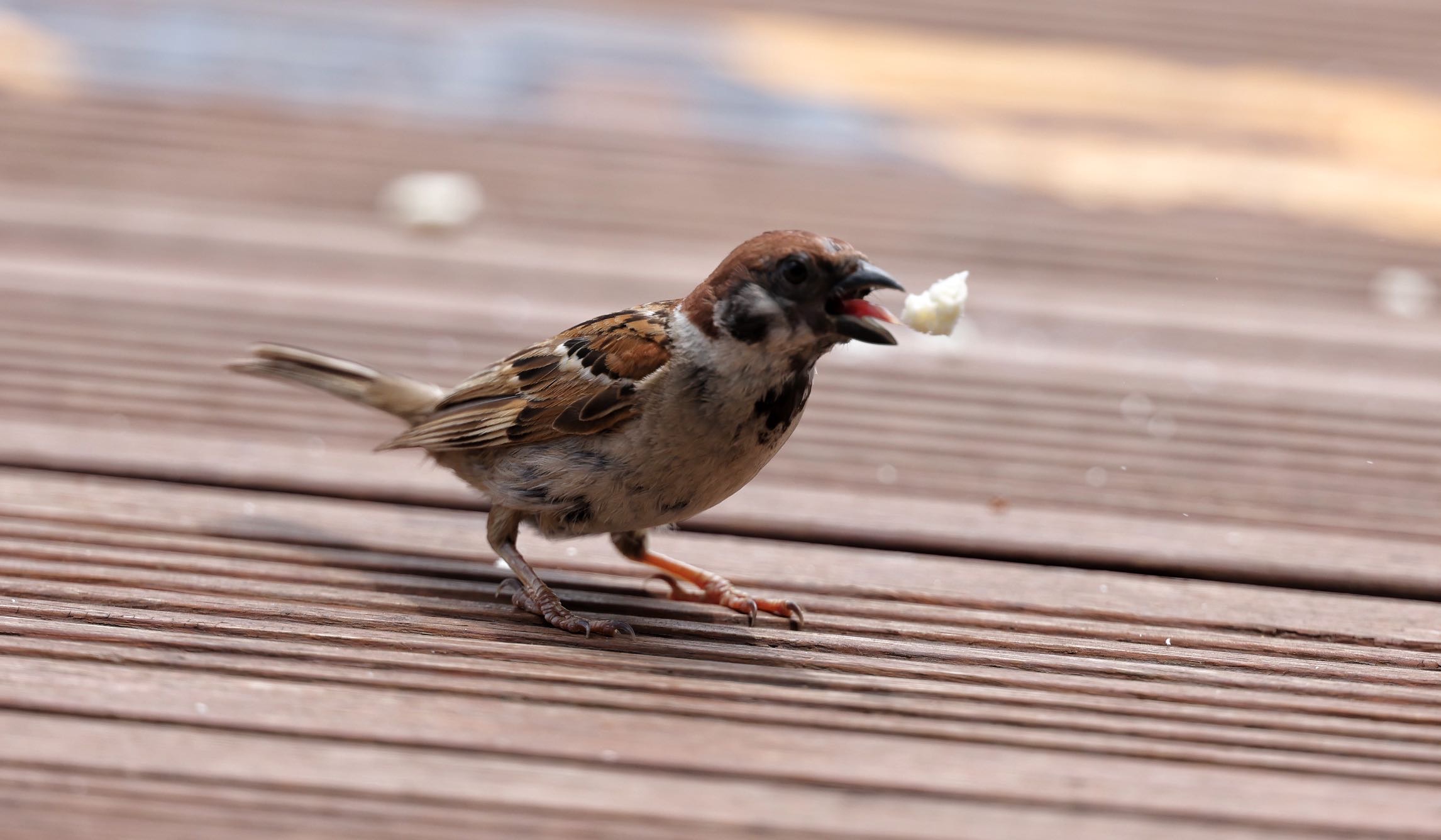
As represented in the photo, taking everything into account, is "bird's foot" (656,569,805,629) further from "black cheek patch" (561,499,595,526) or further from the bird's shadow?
"black cheek patch" (561,499,595,526)

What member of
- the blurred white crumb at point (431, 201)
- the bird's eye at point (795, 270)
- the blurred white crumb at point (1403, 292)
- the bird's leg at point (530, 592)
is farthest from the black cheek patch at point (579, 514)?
the blurred white crumb at point (1403, 292)

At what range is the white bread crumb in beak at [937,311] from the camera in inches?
105

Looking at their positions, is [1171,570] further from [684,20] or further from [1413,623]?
[684,20]

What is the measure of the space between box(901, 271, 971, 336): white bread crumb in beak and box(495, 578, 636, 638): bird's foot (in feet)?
→ 2.35

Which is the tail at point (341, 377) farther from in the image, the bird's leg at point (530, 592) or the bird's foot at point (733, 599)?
the bird's foot at point (733, 599)

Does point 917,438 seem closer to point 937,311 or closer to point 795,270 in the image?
point 937,311

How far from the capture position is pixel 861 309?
2559mm

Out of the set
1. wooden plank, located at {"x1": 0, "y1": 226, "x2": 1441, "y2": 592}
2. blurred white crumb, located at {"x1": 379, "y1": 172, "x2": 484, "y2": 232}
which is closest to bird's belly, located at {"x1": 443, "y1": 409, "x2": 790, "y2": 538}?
wooden plank, located at {"x1": 0, "y1": 226, "x2": 1441, "y2": 592}

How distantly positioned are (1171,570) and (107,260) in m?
2.78

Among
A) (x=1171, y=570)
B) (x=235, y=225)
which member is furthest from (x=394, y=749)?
(x=235, y=225)

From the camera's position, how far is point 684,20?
605 cm

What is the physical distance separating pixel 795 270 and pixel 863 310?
0.43ft

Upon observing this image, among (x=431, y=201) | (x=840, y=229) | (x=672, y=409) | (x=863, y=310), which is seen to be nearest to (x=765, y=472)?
(x=672, y=409)

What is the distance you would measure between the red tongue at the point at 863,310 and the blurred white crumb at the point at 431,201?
7.07 feet
